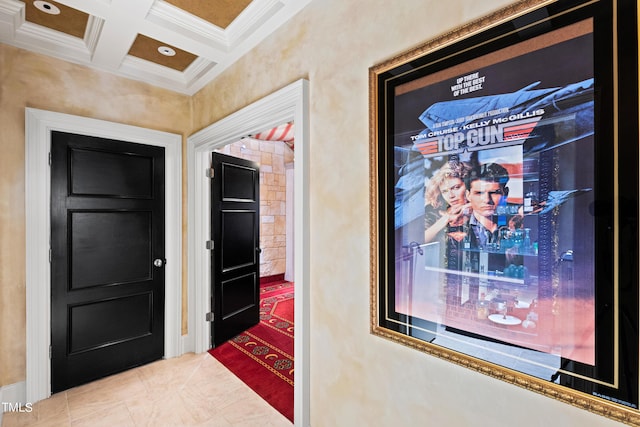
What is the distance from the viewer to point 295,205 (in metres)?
2.04

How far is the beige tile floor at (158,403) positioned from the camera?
2166 millimetres

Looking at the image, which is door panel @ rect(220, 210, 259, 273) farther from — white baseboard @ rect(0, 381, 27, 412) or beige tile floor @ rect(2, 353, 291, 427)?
white baseboard @ rect(0, 381, 27, 412)

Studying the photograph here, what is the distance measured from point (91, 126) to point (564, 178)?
3.31 m

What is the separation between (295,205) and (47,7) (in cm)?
210

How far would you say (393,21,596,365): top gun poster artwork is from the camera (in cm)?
100

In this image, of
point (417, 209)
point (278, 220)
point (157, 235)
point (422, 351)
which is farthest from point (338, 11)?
point (278, 220)

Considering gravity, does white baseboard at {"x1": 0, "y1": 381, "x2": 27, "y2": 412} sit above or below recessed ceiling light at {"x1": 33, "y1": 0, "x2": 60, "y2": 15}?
below

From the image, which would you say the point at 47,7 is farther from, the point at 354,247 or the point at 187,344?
the point at 187,344

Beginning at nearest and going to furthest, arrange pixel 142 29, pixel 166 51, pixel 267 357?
pixel 142 29 < pixel 166 51 < pixel 267 357

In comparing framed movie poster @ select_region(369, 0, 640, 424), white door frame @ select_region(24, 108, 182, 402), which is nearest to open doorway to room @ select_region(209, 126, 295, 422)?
white door frame @ select_region(24, 108, 182, 402)

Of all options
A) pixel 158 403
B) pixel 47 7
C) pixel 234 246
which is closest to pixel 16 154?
pixel 47 7

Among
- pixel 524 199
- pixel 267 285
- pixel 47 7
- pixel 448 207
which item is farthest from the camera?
pixel 267 285

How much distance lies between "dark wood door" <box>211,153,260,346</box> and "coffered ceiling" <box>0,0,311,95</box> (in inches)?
42.2

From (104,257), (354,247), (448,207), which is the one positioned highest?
(448,207)
